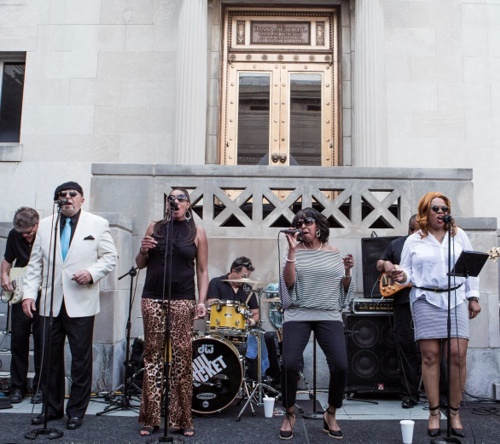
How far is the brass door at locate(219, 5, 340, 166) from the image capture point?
11.8 metres

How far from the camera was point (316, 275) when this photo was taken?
17.1 feet

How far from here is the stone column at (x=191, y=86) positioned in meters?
10.9

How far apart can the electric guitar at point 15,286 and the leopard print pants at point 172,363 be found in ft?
8.11

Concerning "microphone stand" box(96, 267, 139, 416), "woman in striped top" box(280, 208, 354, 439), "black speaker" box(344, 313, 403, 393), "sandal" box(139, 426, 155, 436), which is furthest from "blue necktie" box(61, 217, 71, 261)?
"black speaker" box(344, 313, 403, 393)

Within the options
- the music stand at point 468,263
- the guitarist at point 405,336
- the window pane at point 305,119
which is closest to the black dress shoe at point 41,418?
the guitarist at point 405,336

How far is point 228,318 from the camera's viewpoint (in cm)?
630

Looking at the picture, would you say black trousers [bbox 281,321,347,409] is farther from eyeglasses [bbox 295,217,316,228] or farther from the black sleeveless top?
the black sleeveless top

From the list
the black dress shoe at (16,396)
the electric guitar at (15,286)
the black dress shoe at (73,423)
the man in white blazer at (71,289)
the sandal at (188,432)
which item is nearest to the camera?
the sandal at (188,432)

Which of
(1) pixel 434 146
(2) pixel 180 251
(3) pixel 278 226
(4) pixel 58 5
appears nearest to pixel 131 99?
(4) pixel 58 5

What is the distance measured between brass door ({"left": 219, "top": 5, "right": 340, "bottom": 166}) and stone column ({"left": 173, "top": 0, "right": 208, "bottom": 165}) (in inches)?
32.5

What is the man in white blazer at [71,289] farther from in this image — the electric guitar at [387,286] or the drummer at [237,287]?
the electric guitar at [387,286]

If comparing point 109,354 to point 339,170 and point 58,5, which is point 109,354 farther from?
point 58,5

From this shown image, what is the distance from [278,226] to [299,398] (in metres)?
2.41

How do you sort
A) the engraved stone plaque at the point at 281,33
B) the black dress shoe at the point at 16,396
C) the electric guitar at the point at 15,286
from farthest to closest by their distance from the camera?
1. the engraved stone plaque at the point at 281,33
2. the electric guitar at the point at 15,286
3. the black dress shoe at the point at 16,396
